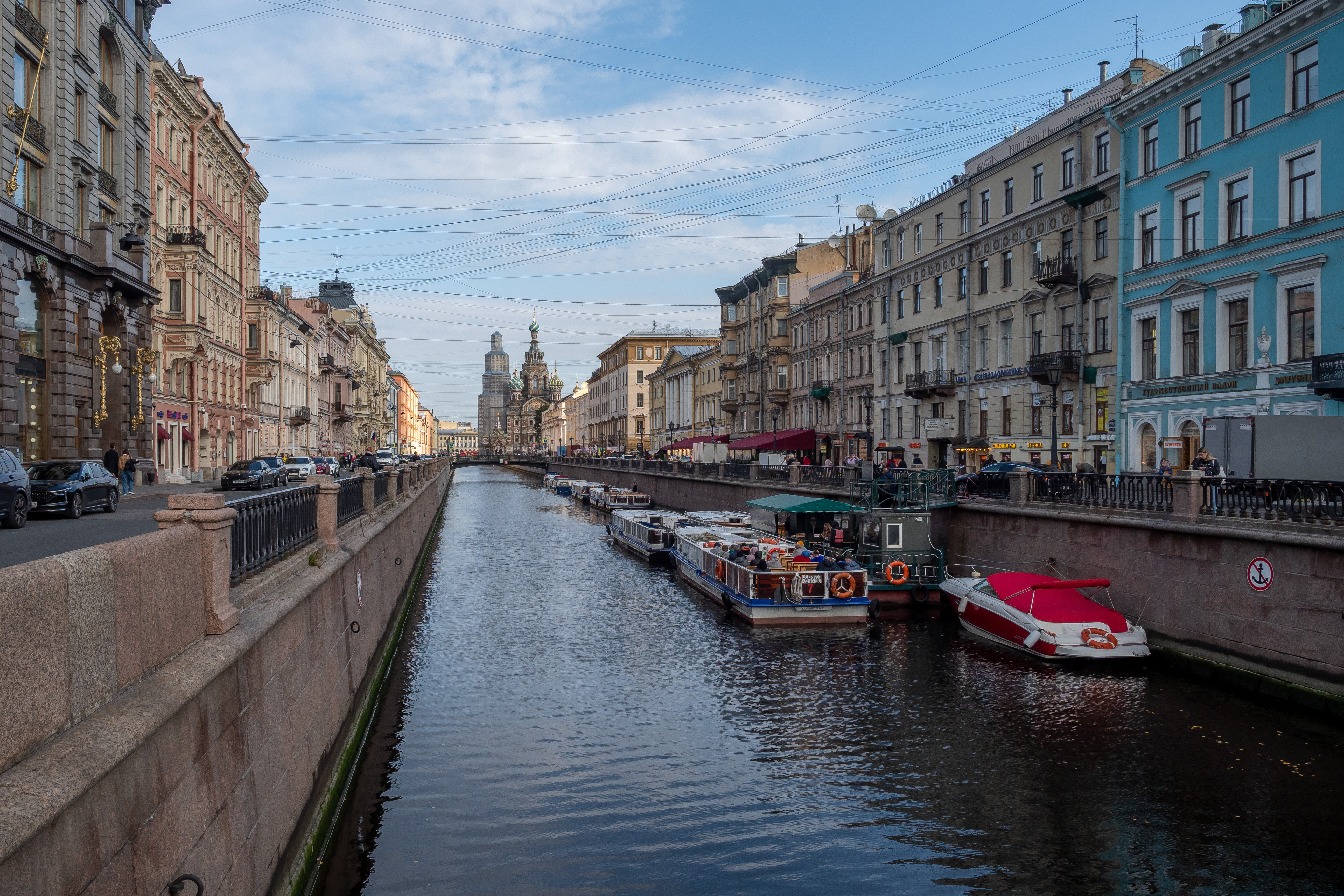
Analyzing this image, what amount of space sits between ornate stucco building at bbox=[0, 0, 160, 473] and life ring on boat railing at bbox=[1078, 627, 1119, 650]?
28347 mm

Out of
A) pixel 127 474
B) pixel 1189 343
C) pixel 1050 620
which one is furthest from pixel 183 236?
pixel 1189 343

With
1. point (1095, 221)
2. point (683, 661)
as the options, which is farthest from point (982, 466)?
point (683, 661)

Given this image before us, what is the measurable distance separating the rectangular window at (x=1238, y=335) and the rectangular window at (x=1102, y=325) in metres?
5.48

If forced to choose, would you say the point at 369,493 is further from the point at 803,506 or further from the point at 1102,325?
the point at 1102,325

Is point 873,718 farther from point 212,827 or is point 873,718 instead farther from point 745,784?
point 212,827

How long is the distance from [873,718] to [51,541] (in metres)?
14.0

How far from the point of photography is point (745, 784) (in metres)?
13.4

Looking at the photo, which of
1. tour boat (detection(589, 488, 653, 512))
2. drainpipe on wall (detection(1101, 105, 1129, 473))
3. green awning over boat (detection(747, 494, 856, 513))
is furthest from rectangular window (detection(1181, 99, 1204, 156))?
tour boat (detection(589, 488, 653, 512))

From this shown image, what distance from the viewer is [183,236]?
47.6 metres

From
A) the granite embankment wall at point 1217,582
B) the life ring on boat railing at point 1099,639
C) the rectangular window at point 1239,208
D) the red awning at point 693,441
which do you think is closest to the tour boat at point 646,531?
the granite embankment wall at point 1217,582

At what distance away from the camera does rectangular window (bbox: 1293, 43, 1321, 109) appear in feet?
84.6

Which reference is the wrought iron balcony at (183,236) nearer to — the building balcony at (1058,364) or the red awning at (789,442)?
the red awning at (789,442)

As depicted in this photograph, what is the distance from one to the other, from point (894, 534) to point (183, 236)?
127ft

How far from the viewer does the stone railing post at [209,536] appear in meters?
7.73
